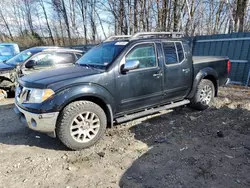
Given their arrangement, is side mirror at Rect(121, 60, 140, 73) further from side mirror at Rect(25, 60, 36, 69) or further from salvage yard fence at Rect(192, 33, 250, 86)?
salvage yard fence at Rect(192, 33, 250, 86)

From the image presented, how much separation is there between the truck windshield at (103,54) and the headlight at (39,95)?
107 cm

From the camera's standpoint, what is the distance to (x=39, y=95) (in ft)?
9.87

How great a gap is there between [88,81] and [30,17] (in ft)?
108

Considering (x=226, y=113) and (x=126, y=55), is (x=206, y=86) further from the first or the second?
(x=126, y=55)

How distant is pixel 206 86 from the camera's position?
4922 millimetres

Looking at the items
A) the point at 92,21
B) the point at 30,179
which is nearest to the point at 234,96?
the point at 30,179

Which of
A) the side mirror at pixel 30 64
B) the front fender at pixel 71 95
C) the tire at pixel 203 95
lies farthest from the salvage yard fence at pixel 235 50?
the side mirror at pixel 30 64

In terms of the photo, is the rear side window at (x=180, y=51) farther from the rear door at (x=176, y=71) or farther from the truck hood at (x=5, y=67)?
the truck hood at (x=5, y=67)

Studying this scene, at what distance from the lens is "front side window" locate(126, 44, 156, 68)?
3719mm

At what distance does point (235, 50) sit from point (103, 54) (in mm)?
5889

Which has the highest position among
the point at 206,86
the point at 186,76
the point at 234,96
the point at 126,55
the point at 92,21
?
the point at 92,21

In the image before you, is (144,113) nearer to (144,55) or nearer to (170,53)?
(144,55)

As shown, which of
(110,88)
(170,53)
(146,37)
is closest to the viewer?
(110,88)

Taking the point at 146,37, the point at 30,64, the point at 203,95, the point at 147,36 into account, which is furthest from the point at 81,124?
the point at 30,64
